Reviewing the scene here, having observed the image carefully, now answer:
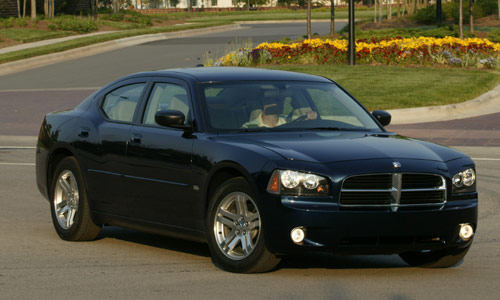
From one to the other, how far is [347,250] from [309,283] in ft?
1.15

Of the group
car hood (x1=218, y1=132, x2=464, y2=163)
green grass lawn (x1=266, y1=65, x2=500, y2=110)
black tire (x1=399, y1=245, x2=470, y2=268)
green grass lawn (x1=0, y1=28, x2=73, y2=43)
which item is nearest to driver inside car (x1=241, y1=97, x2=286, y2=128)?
car hood (x1=218, y1=132, x2=464, y2=163)

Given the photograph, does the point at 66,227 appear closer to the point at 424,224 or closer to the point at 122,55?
the point at 424,224

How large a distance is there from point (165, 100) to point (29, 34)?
4275cm

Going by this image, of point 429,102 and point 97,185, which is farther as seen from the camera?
point 429,102

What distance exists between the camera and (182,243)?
8961 millimetres

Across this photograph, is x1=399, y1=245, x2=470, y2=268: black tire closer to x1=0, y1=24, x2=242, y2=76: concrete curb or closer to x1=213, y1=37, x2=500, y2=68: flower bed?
x1=213, y1=37, x2=500, y2=68: flower bed

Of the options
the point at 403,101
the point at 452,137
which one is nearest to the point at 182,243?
the point at 452,137

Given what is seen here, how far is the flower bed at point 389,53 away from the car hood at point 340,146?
73.1 feet

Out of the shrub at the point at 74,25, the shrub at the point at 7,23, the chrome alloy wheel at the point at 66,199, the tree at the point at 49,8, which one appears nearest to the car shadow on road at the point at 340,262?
the chrome alloy wheel at the point at 66,199

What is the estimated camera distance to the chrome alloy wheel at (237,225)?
7176 millimetres

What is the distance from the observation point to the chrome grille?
691 cm

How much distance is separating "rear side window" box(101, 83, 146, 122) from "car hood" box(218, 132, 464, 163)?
1402 mm

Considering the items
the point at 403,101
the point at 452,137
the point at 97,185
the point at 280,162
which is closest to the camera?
the point at 280,162

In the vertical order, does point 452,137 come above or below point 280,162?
below
